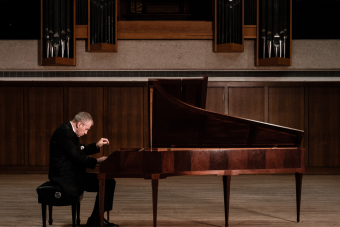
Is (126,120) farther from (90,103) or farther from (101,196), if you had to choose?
(101,196)

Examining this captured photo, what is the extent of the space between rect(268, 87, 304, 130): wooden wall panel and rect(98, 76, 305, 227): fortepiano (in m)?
3.23

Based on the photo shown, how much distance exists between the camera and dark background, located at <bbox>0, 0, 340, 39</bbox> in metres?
6.57

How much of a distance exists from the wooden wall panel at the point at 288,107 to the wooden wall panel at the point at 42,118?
13.0 feet

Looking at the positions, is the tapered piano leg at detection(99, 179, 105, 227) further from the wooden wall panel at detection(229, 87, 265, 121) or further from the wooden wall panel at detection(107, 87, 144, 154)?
the wooden wall panel at detection(229, 87, 265, 121)

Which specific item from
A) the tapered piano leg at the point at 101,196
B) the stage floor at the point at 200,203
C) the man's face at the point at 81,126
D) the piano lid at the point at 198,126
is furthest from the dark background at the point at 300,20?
the tapered piano leg at the point at 101,196

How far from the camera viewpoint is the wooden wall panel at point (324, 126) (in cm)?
632

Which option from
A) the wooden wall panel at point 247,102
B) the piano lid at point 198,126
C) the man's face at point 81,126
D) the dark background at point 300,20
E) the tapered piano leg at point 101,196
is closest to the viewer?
the tapered piano leg at point 101,196

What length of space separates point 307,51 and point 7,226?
5.56m

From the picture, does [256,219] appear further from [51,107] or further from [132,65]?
[51,107]

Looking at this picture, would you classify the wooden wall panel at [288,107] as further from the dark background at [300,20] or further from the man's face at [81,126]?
the man's face at [81,126]

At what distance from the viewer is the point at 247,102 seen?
6301 mm

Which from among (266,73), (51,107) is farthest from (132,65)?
(266,73)

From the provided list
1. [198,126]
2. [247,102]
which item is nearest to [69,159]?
[198,126]

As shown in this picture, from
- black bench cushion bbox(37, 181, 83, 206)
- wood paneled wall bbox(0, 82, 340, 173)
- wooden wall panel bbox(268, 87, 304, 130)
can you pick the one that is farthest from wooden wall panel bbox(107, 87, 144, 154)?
black bench cushion bbox(37, 181, 83, 206)
